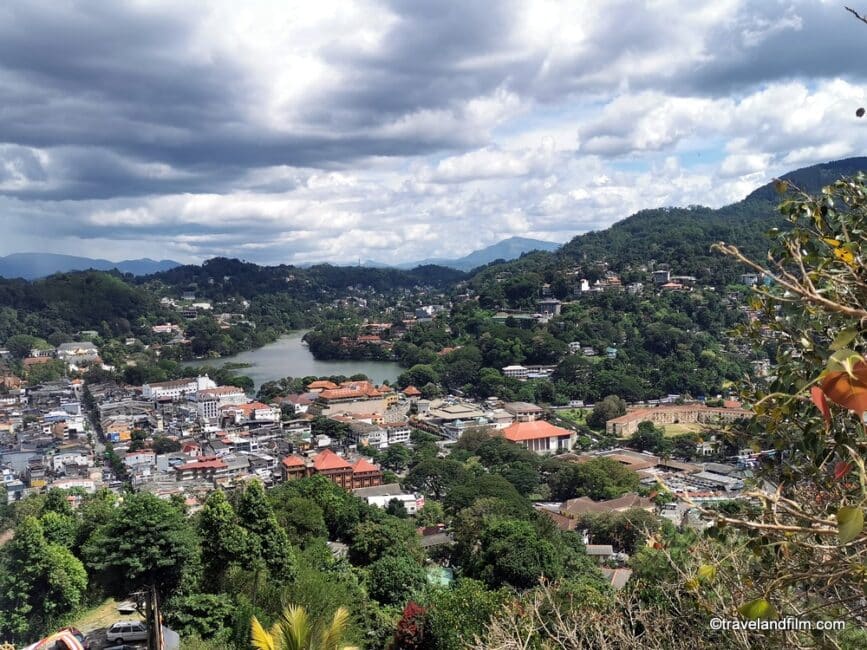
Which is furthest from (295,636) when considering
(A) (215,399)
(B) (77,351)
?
(B) (77,351)

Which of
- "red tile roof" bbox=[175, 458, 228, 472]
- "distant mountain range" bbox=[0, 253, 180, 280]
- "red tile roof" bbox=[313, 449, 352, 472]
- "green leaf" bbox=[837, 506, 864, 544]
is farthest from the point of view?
"distant mountain range" bbox=[0, 253, 180, 280]

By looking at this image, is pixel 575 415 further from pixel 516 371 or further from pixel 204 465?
pixel 204 465

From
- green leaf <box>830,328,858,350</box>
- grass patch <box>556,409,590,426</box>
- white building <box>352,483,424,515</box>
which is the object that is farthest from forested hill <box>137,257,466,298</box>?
green leaf <box>830,328,858,350</box>

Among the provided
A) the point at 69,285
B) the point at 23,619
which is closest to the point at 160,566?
the point at 23,619

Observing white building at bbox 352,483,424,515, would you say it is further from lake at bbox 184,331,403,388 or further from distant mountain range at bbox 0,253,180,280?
distant mountain range at bbox 0,253,180,280

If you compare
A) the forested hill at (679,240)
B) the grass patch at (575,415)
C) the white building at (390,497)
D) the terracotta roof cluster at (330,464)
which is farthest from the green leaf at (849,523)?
the forested hill at (679,240)

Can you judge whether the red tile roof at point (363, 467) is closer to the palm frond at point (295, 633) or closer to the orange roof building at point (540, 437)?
the orange roof building at point (540, 437)
